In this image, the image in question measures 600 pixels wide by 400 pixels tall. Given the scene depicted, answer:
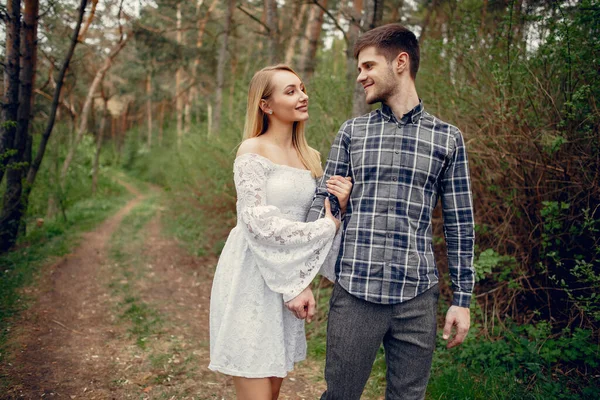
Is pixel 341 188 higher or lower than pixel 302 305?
higher

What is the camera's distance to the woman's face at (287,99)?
2281mm

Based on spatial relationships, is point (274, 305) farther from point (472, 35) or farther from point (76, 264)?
point (76, 264)

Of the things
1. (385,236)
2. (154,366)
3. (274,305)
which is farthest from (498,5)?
(154,366)

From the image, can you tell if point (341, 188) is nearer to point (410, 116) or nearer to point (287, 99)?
point (410, 116)

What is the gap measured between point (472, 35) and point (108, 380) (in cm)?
457

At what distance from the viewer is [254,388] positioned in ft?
6.97

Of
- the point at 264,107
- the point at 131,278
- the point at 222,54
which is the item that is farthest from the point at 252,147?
the point at 222,54

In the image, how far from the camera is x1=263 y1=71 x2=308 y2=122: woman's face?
2.28m

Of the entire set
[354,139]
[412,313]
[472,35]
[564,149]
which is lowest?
[412,313]

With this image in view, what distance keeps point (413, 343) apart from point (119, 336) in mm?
3736

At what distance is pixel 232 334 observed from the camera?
2125mm

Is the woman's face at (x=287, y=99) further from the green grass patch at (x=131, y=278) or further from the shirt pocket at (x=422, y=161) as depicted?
the green grass patch at (x=131, y=278)

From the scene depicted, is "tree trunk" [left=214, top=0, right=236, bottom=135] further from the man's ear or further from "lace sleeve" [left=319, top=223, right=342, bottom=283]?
the man's ear

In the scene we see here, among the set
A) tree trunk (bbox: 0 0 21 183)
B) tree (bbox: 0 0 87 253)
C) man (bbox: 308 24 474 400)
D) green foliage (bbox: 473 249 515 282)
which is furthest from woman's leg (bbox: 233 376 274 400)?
tree (bbox: 0 0 87 253)
